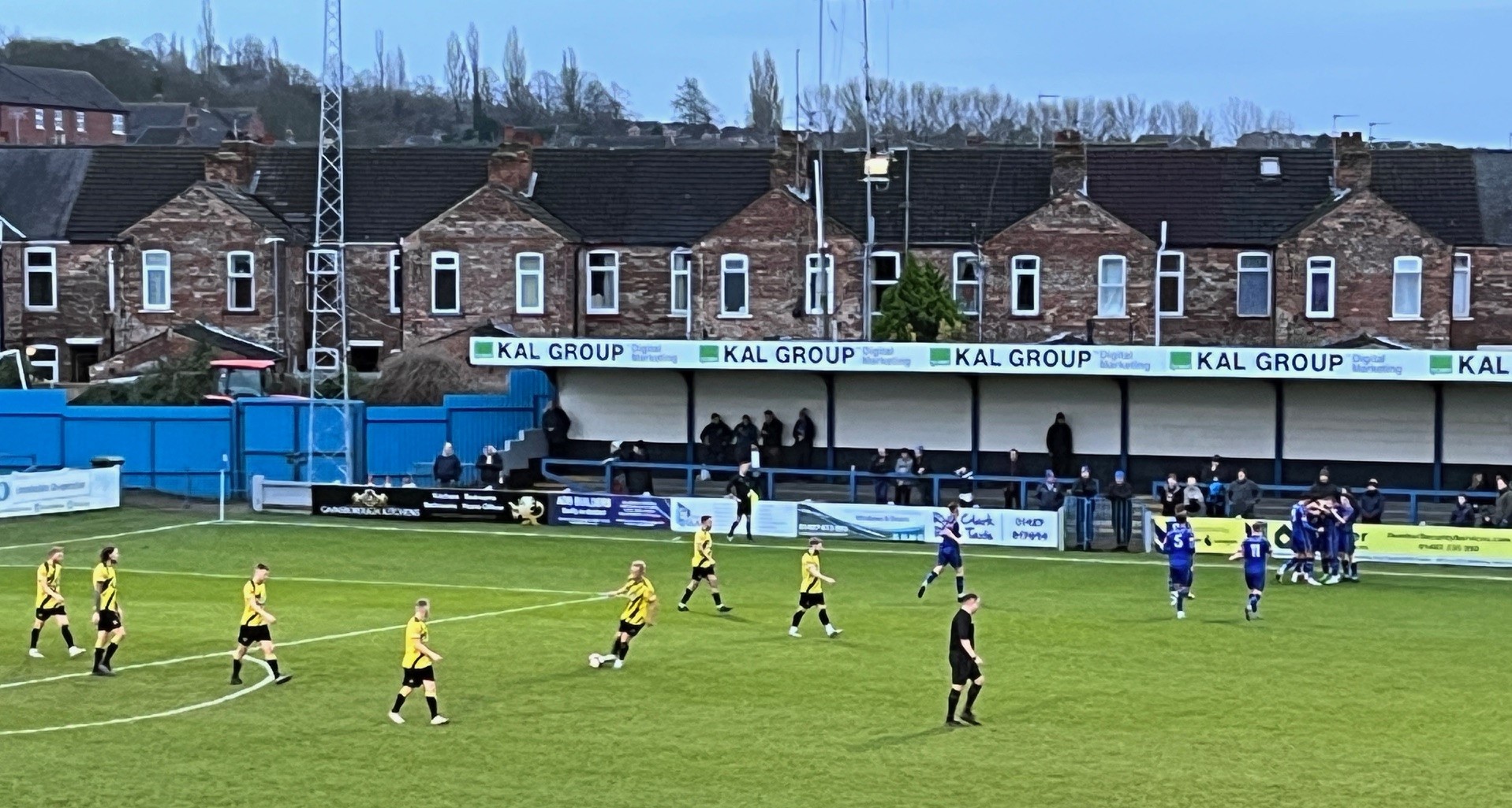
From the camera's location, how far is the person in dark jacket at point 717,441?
177 ft

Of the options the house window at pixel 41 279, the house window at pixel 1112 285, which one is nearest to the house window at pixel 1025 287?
the house window at pixel 1112 285

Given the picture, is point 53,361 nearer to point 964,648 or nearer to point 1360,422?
point 1360,422

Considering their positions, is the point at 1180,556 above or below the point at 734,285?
below

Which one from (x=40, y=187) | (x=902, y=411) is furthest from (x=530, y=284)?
(x=40, y=187)

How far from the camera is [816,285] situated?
204 ft

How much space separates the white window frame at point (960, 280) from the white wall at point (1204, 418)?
9.50 m

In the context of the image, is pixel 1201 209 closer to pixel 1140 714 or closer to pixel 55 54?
pixel 1140 714

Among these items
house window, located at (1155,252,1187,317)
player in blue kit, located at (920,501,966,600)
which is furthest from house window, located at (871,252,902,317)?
player in blue kit, located at (920,501,966,600)

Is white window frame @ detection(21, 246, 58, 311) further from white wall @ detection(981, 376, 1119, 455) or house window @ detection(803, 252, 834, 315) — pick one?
white wall @ detection(981, 376, 1119, 455)

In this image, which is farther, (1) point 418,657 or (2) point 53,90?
(2) point 53,90

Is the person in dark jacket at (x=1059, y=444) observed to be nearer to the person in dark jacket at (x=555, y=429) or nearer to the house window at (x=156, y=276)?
the person in dark jacket at (x=555, y=429)

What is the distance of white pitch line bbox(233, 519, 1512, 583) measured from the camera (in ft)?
141

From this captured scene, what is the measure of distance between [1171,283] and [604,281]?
59.5 feet

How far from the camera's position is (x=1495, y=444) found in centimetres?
5166
